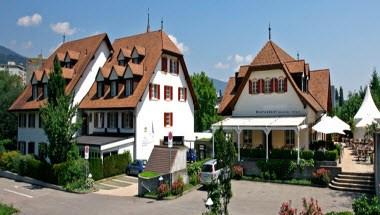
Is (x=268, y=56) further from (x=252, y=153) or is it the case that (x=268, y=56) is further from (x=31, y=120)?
(x=31, y=120)

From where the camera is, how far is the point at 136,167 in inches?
1347

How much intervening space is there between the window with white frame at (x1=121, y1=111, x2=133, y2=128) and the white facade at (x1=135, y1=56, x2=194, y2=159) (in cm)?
83

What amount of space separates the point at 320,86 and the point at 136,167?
18395mm

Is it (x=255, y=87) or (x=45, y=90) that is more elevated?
(x=45, y=90)

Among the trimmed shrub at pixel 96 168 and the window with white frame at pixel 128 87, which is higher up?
the window with white frame at pixel 128 87

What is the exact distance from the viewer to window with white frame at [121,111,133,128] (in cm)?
3734

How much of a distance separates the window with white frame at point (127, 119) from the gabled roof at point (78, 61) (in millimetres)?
6812

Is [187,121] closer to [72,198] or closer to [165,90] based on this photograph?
[165,90]

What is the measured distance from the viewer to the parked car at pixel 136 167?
111 feet

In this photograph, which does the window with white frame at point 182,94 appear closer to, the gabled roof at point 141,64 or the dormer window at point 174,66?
the gabled roof at point 141,64

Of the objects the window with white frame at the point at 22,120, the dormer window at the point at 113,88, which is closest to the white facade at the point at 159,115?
the dormer window at the point at 113,88

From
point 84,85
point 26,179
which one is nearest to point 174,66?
point 84,85

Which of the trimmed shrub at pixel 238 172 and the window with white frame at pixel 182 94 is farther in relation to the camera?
the window with white frame at pixel 182 94

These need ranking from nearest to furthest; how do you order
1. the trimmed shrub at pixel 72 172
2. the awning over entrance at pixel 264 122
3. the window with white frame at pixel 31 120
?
the trimmed shrub at pixel 72 172, the awning over entrance at pixel 264 122, the window with white frame at pixel 31 120
